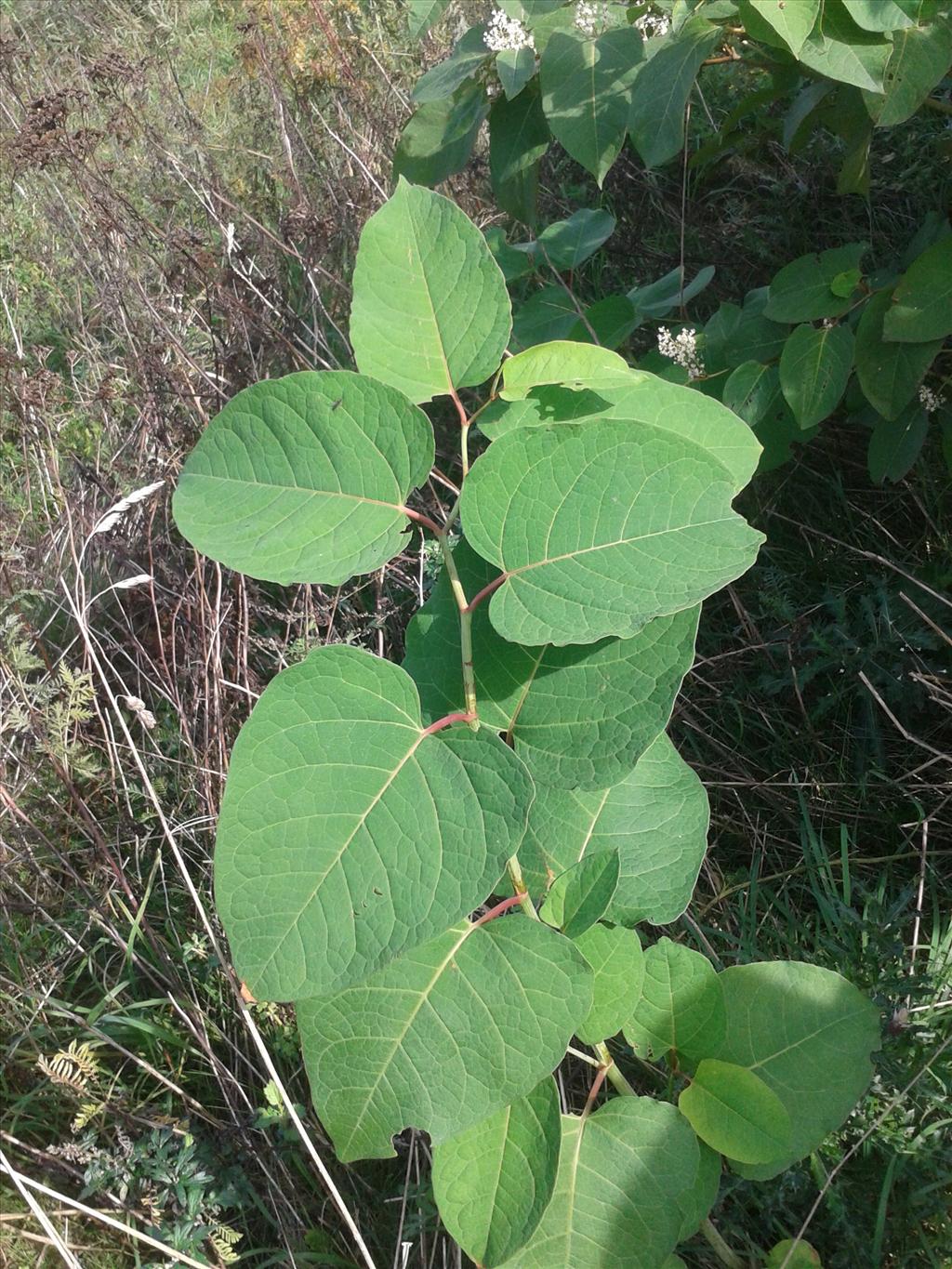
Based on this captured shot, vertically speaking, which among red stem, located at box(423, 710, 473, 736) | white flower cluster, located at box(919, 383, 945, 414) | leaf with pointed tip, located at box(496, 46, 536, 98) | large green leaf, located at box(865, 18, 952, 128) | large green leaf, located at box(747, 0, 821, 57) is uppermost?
leaf with pointed tip, located at box(496, 46, 536, 98)

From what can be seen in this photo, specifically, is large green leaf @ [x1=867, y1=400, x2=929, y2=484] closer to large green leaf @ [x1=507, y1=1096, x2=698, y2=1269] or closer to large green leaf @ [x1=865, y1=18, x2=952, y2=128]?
large green leaf @ [x1=865, y1=18, x2=952, y2=128]

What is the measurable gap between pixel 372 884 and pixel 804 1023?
63 cm

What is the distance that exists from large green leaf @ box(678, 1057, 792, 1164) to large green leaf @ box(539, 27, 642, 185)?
1.31 m

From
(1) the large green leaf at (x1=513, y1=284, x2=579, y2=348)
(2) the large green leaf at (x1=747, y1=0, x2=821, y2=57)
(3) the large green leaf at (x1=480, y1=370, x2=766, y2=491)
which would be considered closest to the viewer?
(3) the large green leaf at (x1=480, y1=370, x2=766, y2=491)

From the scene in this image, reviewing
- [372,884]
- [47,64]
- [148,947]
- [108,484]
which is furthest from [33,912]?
[47,64]

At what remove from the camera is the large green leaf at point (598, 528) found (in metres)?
0.83

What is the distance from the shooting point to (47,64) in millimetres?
4039

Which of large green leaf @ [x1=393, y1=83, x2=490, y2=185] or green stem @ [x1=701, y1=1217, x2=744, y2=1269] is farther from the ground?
large green leaf @ [x1=393, y1=83, x2=490, y2=185]

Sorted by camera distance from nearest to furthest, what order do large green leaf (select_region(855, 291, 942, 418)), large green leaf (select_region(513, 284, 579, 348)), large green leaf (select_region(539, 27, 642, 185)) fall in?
1. large green leaf (select_region(539, 27, 642, 185))
2. large green leaf (select_region(855, 291, 942, 418))
3. large green leaf (select_region(513, 284, 579, 348))

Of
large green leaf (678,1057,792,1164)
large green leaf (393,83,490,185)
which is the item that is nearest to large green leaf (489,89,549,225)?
large green leaf (393,83,490,185)

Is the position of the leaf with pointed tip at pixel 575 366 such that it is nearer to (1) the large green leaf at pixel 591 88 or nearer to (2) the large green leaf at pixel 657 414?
(2) the large green leaf at pixel 657 414

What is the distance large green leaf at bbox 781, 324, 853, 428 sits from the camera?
5.70 feet

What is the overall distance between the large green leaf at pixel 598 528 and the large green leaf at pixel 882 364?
1.06 m

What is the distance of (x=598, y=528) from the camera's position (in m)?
0.88
